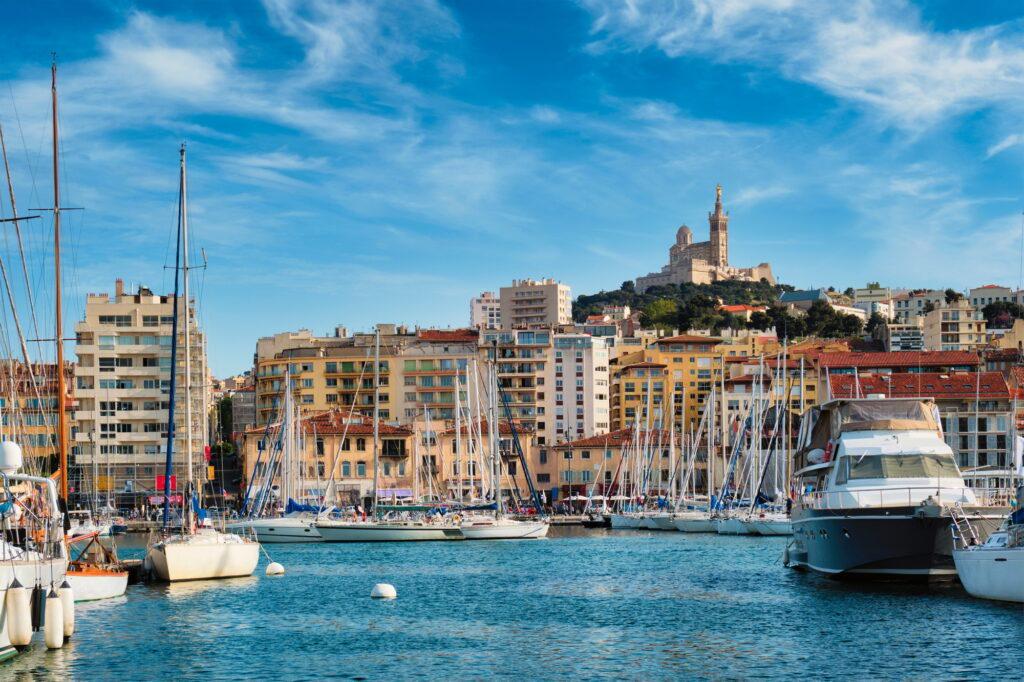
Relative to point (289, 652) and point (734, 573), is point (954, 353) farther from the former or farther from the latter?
point (289, 652)

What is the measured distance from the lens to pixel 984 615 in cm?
3638

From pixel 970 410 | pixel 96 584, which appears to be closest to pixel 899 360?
pixel 970 410

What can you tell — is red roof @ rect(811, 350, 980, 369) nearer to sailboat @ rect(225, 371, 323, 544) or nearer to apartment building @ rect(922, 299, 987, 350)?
apartment building @ rect(922, 299, 987, 350)

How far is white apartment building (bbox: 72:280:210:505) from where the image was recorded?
118562 millimetres

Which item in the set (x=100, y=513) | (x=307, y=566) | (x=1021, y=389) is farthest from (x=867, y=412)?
(x=1021, y=389)

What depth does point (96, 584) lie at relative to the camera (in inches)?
1703

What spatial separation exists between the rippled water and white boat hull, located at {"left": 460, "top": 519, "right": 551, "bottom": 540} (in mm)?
23394

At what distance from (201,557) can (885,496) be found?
79.2 feet

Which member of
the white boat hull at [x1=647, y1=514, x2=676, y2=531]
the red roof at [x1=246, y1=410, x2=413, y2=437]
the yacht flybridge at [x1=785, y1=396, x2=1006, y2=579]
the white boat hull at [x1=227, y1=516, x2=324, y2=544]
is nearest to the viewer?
the yacht flybridge at [x1=785, y1=396, x2=1006, y2=579]

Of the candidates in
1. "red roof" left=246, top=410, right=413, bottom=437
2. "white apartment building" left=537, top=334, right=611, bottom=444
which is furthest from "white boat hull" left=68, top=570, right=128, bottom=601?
"white apartment building" left=537, top=334, right=611, bottom=444

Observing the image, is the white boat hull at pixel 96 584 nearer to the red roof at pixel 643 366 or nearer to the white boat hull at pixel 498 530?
the white boat hull at pixel 498 530

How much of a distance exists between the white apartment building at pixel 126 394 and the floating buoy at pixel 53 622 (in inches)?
3439

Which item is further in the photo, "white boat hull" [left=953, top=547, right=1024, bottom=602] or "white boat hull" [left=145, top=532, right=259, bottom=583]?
"white boat hull" [left=145, top=532, right=259, bottom=583]

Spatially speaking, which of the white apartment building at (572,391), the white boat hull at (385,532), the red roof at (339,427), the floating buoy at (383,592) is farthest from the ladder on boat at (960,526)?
the white apartment building at (572,391)
